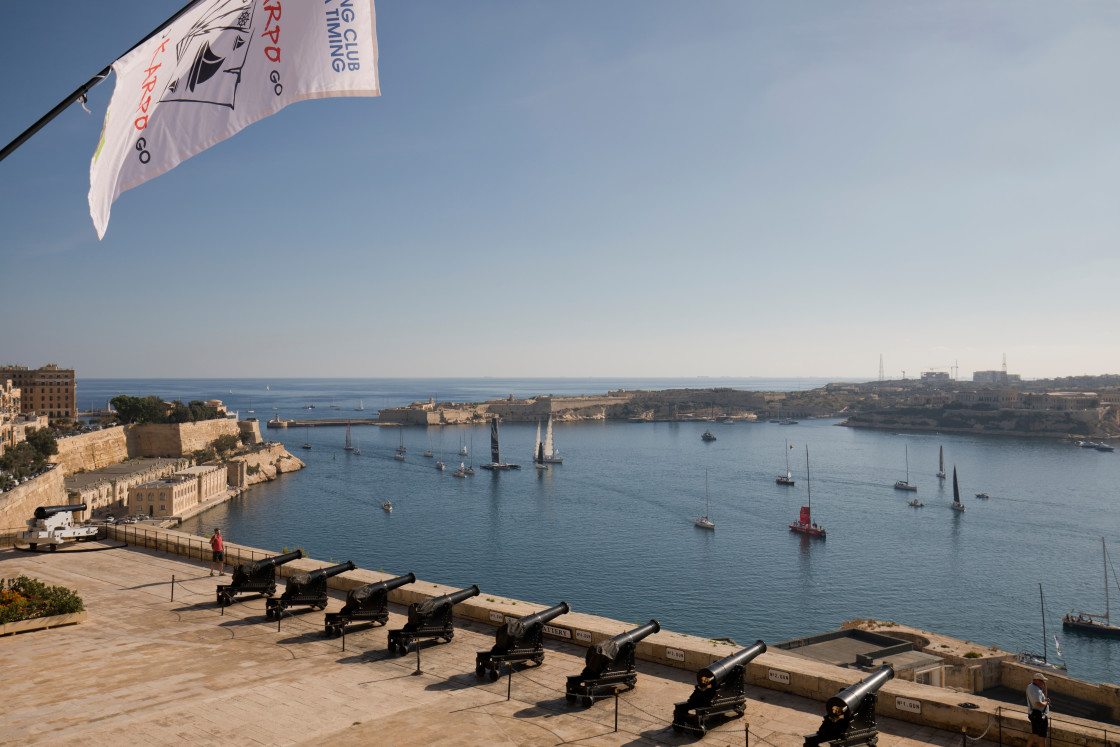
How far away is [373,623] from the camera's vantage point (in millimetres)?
10906

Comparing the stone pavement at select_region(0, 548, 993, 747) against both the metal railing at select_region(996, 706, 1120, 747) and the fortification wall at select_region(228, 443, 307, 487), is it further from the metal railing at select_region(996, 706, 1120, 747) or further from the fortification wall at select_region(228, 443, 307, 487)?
the fortification wall at select_region(228, 443, 307, 487)

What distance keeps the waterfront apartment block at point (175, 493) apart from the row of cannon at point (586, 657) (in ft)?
162

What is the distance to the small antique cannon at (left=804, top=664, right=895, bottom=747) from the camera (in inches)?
252

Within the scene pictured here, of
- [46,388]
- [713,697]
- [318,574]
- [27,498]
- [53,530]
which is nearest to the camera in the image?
[713,697]

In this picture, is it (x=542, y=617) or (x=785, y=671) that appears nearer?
(x=785, y=671)

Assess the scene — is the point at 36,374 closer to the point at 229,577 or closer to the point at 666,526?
the point at 666,526

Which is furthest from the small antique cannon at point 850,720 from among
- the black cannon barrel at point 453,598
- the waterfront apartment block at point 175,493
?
the waterfront apartment block at point 175,493

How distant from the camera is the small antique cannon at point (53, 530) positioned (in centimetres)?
1673

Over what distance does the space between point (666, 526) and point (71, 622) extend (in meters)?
46.8

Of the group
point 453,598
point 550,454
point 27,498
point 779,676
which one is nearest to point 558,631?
point 453,598

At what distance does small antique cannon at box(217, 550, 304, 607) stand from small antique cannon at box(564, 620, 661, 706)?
21.5 feet

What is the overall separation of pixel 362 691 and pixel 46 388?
121193mm

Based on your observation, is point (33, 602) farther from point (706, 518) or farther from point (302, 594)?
point (706, 518)

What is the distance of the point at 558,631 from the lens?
10.3 meters
